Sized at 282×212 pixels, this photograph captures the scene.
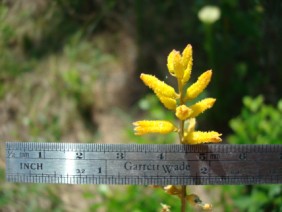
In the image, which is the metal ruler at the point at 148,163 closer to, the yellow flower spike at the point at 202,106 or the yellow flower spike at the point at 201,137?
the yellow flower spike at the point at 201,137

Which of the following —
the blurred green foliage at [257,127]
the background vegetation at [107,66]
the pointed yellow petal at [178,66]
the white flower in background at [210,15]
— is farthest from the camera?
the background vegetation at [107,66]

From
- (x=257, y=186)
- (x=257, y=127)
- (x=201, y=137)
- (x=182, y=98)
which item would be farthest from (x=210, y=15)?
(x=201, y=137)

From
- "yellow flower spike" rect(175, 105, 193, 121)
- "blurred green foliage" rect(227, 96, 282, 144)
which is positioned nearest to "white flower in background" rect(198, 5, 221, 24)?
"blurred green foliage" rect(227, 96, 282, 144)

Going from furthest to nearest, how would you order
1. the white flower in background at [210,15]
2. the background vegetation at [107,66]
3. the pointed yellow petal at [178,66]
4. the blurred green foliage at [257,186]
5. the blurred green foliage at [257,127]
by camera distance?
1. the background vegetation at [107,66]
2. the white flower in background at [210,15]
3. the blurred green foliage at [257,127]
4. the blurred green foliage at [257,186]
5. the pointed yellow petal at [178,66]

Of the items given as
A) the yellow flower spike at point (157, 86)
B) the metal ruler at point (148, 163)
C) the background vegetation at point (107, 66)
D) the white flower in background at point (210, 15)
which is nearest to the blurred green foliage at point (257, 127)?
the background vegetation at point (107, 66)

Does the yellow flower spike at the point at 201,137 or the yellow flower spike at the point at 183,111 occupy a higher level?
the yellow flower spike at the point at 183,111

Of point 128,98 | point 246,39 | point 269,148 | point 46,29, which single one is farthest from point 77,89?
point 269,148

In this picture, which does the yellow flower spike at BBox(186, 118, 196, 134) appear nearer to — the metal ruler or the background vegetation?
the metal ruler

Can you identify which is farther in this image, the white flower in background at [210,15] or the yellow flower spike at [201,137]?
the white flower in background at [210,15]
